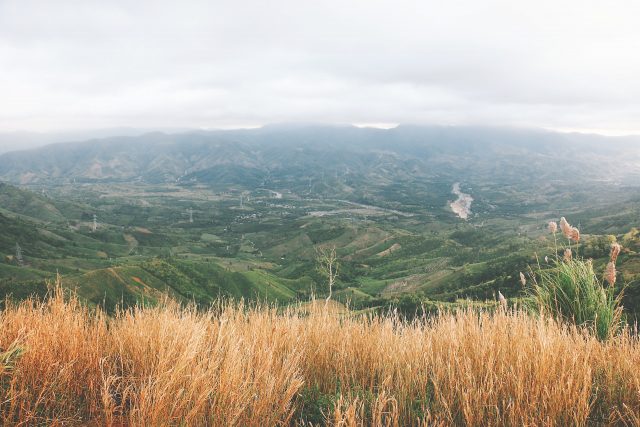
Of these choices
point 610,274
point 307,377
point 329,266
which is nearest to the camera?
point 307,377

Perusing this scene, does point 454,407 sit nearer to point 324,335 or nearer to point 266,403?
point 266,403

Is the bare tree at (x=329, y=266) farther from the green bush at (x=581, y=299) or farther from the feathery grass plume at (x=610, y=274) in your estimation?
the feathery grass plume at (x=610, y=274)

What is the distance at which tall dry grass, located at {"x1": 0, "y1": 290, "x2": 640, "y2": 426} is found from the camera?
2.98 metres

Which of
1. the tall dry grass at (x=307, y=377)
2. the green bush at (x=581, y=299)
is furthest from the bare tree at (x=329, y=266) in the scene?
the green bush at (x=581, y=299)

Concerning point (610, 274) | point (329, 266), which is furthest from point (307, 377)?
point (329, 266)

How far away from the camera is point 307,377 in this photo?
4273 mm

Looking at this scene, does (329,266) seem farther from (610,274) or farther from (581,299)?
(610,274)

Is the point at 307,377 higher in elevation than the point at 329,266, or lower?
higher

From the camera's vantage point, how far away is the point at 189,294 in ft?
226

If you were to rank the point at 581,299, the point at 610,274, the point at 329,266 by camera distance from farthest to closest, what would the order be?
the point at 329,266
the point at 581,299
the point at 610,274

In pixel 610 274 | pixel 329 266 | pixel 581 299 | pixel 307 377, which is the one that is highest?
A: pixel 610 274

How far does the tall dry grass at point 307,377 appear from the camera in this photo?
9.78ft

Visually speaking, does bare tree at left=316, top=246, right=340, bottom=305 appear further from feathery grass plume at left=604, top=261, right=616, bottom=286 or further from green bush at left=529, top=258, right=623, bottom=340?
Result: feathery grass plume at left=604, top=261, right=616, bottom=286

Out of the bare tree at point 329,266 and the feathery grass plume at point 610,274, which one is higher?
the feathery grass plume at point 610,274
